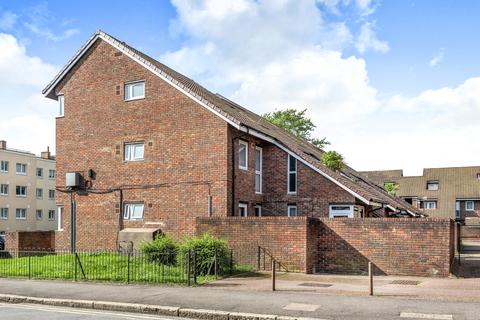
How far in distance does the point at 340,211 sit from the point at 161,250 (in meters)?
8.12

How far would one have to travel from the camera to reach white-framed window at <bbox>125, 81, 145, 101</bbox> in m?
22.5

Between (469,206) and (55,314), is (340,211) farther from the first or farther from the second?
(469,206)

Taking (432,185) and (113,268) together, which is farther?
(432,185)

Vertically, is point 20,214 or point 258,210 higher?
point 258,210

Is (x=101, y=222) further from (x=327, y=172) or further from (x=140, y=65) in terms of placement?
(x=327, y=172)

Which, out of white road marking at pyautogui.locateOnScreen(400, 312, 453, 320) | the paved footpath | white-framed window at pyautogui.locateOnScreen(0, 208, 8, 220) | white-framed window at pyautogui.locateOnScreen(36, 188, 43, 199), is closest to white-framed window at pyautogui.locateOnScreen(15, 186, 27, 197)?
white-framed window at pyautogui.locateOnScreen(36, 188, 43, 199)

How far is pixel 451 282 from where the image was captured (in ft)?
50.2

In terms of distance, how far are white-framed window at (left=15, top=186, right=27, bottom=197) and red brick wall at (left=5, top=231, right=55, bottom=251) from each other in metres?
35.7

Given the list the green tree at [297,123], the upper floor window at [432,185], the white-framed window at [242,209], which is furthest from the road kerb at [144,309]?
the upper floor window at [432,185]

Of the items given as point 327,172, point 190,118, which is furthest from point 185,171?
point 327,172

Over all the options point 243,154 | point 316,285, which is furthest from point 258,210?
point 316,285

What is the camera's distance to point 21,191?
58.5 meters

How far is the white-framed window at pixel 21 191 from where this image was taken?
5785 centimetres

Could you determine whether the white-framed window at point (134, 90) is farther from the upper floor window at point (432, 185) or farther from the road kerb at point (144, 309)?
the upper floor window at point (432, 185)
